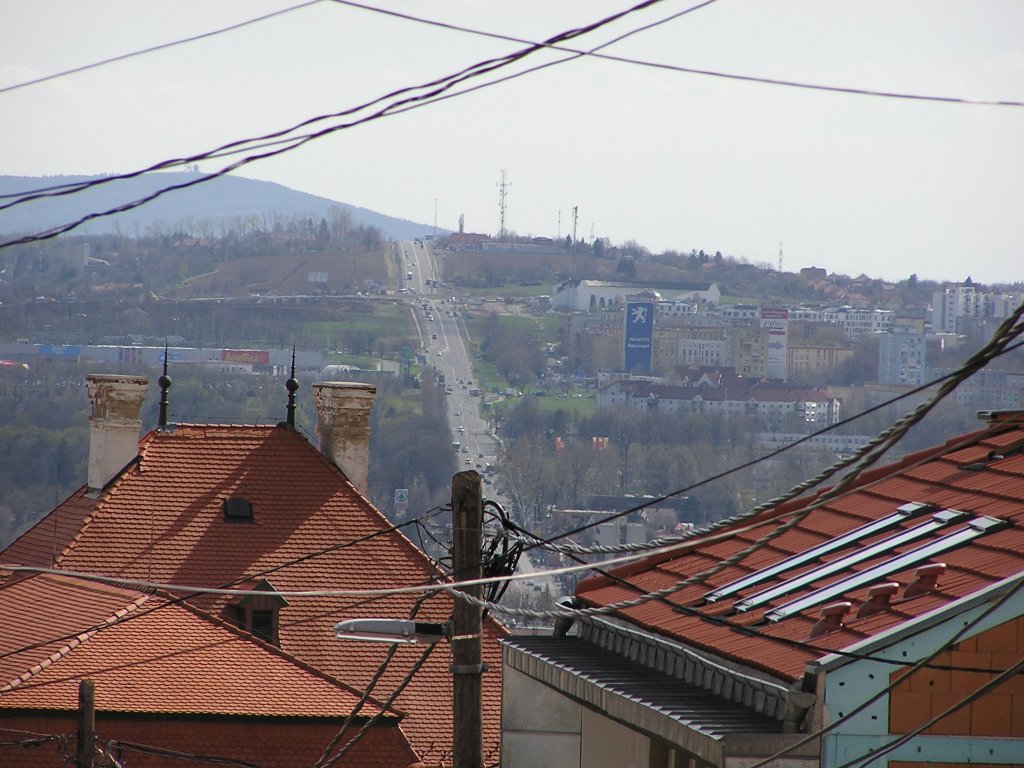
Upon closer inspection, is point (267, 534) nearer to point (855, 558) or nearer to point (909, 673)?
point (855, 558)

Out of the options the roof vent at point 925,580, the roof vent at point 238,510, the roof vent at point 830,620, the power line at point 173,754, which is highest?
the roof vent at point 925,580

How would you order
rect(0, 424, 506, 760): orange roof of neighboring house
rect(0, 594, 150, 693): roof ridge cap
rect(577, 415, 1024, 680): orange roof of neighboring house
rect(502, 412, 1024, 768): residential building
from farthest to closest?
rect(0, 424, 506, 760): orange roof of neighboring house, rect(0, 594, 150, 693): roof ridge cap, rect(577, 415, 1024, 680): orange roof of neighboring house, rect(502, 412, 1024, 768): residential building

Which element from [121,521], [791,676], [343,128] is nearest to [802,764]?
[791,676]

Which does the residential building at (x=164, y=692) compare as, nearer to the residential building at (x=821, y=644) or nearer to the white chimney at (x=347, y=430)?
the white chimney at (x=347, y=430)

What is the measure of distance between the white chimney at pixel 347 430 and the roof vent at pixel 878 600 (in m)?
17.5

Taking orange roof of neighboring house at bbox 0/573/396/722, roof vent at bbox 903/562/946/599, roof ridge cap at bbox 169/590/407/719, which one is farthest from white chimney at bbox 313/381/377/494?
roof vent at bbox 903/562/946/599

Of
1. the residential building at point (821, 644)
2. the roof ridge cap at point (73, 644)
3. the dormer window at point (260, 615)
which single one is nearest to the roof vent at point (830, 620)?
the residential building at point (821, 644)

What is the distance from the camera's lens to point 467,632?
34.7ft

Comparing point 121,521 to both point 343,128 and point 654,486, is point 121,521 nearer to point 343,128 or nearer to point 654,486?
point 343,128

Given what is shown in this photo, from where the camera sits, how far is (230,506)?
25094 mm

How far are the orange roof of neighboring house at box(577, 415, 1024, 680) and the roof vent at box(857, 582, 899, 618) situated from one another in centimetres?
5

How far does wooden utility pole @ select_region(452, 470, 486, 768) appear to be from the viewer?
406 inches

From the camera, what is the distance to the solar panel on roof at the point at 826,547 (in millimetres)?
11383

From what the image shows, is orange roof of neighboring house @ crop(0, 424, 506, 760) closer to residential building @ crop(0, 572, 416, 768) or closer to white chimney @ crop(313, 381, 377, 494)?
white chimney @ crop(313, 381, 377, 494)
